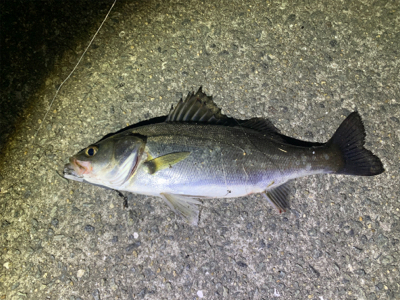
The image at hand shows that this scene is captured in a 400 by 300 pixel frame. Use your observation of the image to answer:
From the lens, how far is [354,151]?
104 inches

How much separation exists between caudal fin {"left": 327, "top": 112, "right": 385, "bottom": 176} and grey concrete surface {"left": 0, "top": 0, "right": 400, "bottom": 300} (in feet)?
0.77

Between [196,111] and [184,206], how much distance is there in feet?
3.33

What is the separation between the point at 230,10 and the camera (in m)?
3.18

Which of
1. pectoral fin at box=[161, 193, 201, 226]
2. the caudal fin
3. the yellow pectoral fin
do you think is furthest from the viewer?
the caudal fin

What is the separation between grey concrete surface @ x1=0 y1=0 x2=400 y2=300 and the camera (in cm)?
262

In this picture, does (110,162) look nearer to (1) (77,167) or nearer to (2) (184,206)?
(1) (77,167)

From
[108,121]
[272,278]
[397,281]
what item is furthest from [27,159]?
[397,281]

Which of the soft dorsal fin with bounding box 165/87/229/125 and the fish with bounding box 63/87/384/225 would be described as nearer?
the fish with bounding box 63/87/384/225

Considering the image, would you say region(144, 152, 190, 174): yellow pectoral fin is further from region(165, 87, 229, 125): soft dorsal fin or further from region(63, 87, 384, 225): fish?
region(165, 87, 229, 125): soft dorsal fin

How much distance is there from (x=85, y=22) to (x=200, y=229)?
291cm

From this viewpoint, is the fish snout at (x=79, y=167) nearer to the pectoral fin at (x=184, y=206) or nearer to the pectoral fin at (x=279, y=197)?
the pectoral fin at (x=184, y=206)

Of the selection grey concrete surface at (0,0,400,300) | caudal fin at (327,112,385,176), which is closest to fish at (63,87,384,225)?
caudal fin at (327,112,385,176)

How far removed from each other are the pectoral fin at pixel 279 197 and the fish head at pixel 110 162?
4.64 feet

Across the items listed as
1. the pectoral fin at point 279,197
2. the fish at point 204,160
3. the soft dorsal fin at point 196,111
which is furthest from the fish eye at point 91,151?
the pectoral fin at point 279,197
